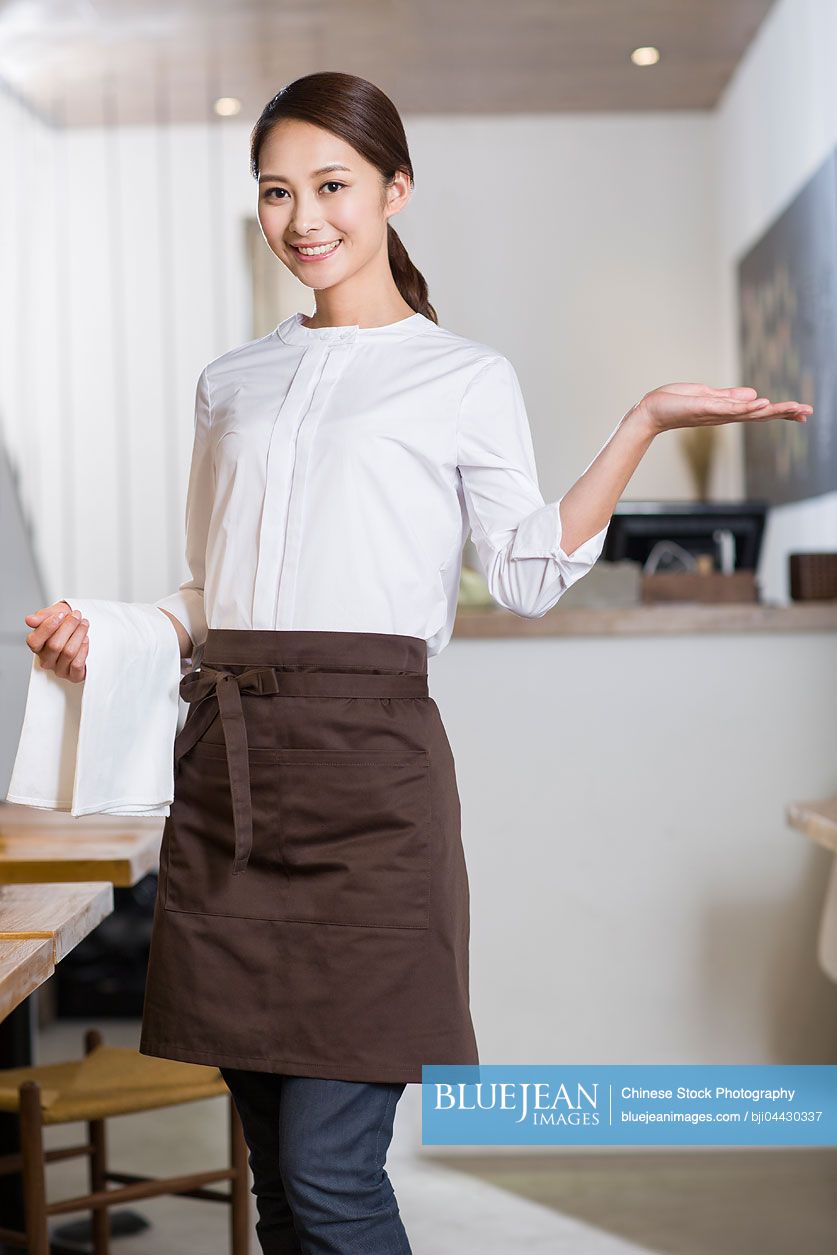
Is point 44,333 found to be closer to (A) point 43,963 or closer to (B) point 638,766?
(B) point 638,766

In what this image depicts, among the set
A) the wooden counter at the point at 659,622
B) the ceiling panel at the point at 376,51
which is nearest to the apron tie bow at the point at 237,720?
the wooden counter at the point at 659,622

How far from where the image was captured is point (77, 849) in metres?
1.85

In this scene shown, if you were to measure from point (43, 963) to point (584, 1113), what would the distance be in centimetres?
131

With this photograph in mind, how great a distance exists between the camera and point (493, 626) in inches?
108

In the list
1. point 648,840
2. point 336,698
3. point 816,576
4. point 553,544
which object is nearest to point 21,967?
point 336,698

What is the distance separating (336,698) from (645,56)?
4211 mm

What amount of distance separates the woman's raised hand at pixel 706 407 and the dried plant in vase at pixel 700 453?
4205 mm

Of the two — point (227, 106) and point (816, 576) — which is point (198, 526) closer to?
point (816, 576)

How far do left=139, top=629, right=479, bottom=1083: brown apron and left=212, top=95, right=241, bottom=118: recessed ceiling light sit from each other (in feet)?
13.7

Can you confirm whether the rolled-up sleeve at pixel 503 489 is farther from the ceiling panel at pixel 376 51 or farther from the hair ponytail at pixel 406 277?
the ceiling panel at pixel 376 51

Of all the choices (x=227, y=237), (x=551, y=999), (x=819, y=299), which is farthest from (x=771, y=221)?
(x=551, y=999)

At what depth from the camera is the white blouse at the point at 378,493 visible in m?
1.25

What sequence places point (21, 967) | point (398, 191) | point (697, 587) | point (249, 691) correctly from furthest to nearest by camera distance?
point (697, 587) → point (398, 191) → point (249, 691) → point (21, 967)

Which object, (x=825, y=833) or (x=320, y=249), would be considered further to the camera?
(x=825, y=833)
